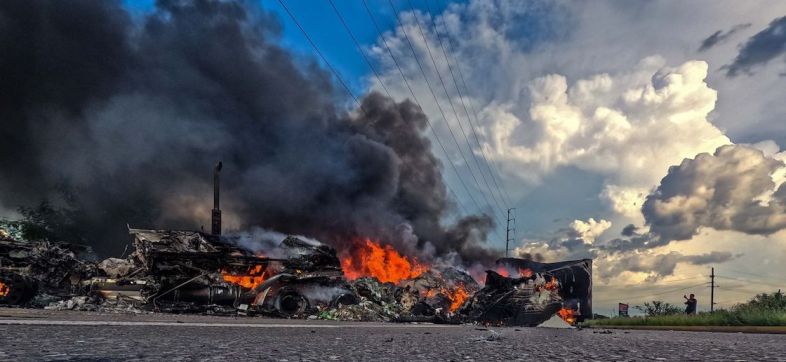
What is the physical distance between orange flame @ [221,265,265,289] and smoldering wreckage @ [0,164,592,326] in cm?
4

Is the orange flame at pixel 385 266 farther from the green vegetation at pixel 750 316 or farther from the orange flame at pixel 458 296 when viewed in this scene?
the green vegetation at pixel 750 316

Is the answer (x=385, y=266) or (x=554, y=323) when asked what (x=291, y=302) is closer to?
(x=554, y=323)

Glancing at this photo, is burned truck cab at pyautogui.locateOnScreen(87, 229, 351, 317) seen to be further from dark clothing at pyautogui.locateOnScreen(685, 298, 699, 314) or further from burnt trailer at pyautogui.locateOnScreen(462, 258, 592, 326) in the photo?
dark clothing at pyautogui.locateOnScreen(685, 298, 699, 314)

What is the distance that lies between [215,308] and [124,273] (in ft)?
13.7

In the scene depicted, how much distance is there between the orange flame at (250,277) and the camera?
2003cm

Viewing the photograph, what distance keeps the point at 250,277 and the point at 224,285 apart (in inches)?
89.0

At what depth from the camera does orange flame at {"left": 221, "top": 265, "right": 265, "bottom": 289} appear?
2003cm

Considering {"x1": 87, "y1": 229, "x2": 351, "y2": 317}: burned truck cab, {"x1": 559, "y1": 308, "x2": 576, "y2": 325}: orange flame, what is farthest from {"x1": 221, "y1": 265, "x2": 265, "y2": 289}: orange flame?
{"x1": 559, "y1": 308, "x2": 576, "y2": 325}: orange flame

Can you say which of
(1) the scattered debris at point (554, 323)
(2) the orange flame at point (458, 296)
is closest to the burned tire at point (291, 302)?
(1) the scattered debris at point (554, 323)

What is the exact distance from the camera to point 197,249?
790 inches

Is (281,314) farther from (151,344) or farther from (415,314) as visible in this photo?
(151,344)

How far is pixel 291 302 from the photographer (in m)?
19.0

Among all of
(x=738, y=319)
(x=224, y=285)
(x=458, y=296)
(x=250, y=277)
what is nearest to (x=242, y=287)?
(x=224, y=285)

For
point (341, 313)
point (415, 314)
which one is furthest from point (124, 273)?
point (415, 314)
